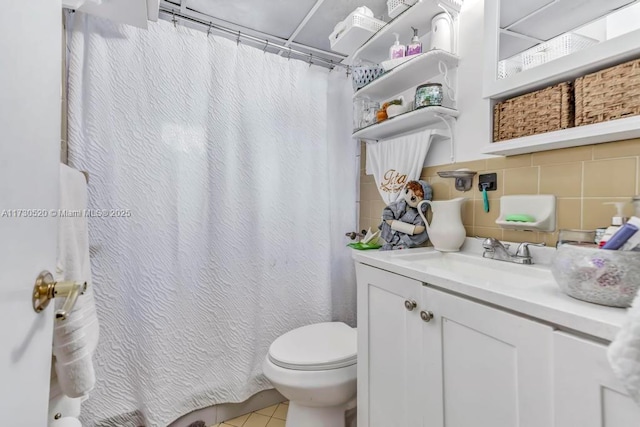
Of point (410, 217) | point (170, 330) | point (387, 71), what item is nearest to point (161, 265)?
point (170, 330)

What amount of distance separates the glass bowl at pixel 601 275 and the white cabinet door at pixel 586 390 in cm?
11

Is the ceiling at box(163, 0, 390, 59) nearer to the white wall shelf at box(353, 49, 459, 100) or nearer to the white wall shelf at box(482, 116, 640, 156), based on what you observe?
the white wall shelf at box(353, 49, 459, 100)

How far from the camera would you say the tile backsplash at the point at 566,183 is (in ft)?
2.65

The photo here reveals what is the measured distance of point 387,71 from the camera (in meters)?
1.41

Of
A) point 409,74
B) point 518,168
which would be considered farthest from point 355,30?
point 518,168

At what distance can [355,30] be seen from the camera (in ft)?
4.59

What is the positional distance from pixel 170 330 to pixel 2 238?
118cm

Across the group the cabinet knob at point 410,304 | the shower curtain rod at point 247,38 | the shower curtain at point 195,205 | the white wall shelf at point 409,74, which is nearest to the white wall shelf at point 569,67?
the white wall shelf at point 409,74

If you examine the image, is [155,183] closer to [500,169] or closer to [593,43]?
[500,169]

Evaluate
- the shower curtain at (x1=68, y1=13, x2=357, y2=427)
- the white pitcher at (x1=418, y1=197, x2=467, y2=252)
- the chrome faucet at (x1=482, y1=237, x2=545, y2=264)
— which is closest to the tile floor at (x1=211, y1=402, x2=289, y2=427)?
the shower curtain at (x1=68, y1=13, x2=357, y2=427)

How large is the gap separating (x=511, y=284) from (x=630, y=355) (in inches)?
18.2

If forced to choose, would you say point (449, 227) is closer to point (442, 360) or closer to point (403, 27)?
point (442, 360)

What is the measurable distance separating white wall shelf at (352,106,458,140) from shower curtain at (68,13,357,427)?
0.32 m

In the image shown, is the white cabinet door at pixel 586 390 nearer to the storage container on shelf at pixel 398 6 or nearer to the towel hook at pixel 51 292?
the towel hook at pixel 51 292
